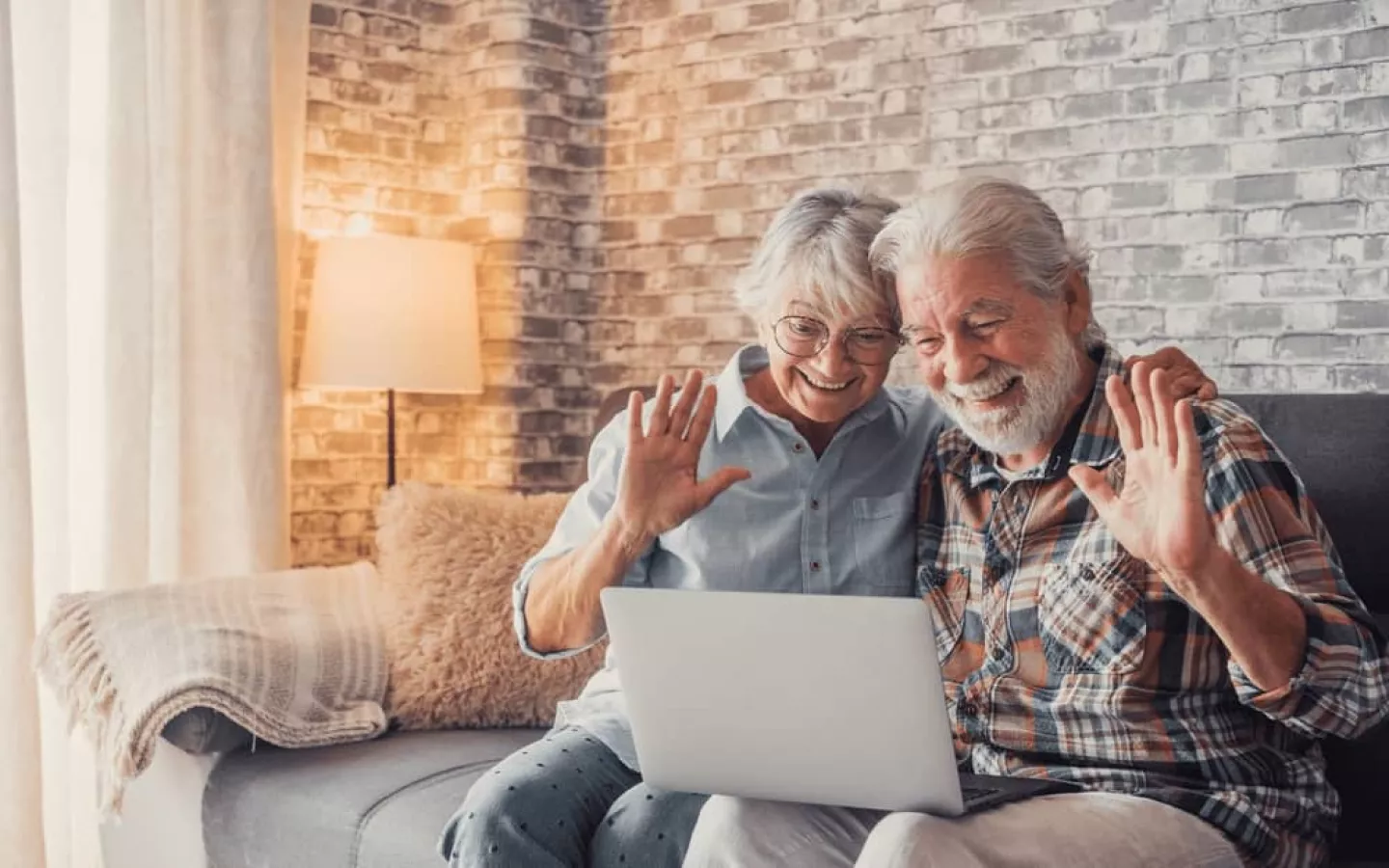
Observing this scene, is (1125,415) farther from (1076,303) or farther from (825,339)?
(825,339)

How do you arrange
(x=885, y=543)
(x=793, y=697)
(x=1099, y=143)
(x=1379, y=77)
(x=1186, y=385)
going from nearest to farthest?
(x=793, y=697) < (x=1186, y=385) < (x=885, y=543) < (x=1379, y=77) < (x=1099, y=143)

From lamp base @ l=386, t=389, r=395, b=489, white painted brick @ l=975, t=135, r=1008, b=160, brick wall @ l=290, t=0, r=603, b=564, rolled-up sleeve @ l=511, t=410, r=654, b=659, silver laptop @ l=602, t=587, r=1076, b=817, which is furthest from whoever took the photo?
brick wall @ l=290, t=0, r=603, b=564

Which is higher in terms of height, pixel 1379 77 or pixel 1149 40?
pixel 1149 40

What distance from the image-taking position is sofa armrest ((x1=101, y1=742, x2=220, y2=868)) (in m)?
2.69

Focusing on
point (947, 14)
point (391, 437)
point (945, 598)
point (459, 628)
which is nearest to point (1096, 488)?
point (945, 598)

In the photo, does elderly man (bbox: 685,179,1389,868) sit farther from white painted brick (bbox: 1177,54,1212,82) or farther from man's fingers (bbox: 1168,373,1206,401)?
white painted brick (bbox: 1177,54,1212,82)

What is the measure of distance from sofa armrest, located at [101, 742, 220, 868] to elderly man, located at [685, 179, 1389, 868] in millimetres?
1202

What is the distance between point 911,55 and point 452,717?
70.0 inches

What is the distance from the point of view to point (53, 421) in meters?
3.25

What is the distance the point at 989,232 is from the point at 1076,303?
17 cm

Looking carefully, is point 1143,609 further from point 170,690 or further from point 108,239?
point 108,239

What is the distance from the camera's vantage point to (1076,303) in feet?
7.06

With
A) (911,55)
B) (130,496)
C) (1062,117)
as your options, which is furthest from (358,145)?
(1062,117)

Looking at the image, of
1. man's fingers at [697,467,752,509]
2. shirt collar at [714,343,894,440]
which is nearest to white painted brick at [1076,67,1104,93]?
shirt collar at [714,343,894,440]
